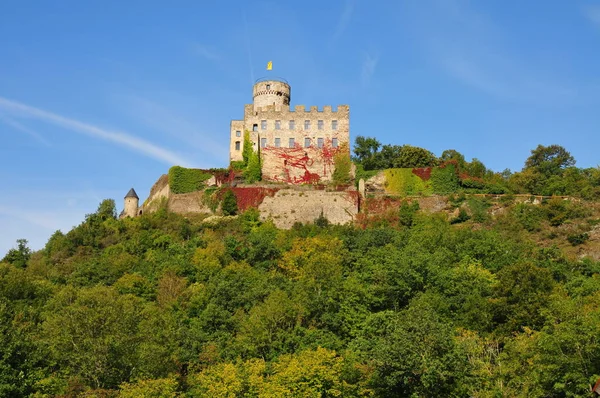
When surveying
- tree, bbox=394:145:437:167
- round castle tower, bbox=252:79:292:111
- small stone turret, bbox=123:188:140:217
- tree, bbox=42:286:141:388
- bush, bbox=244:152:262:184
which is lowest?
tree, bbox=42:286:141:388

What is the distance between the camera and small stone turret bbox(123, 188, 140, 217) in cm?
7825

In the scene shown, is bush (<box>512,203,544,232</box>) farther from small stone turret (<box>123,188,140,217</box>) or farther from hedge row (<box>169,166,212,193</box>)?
small stone turret (<box>123,188,140,217</box>)

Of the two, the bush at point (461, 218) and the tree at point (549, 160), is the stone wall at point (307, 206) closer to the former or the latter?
the bush at point (461, 218)

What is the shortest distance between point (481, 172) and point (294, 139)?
75.9 ft

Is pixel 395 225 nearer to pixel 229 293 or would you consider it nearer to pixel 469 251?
pixel 469 251

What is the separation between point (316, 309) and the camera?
4503 cm

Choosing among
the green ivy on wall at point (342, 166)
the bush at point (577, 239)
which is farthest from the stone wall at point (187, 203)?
the bush at point (577, 239)

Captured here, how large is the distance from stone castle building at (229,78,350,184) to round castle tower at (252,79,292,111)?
2223 mm

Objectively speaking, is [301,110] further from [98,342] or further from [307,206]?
[98,342]

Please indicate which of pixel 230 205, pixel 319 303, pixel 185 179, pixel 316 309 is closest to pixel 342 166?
pixel 230 205

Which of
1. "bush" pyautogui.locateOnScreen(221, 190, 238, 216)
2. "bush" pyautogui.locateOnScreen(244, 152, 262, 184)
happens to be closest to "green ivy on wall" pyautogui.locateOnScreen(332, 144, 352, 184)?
Answer: "bush" pyautogui.locateOnScreen(244, 152, 262, 184)

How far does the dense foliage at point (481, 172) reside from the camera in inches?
2808

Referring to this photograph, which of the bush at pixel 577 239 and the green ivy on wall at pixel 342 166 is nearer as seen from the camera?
the bush at pixel 577 239

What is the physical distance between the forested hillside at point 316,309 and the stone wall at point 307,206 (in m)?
1.48
